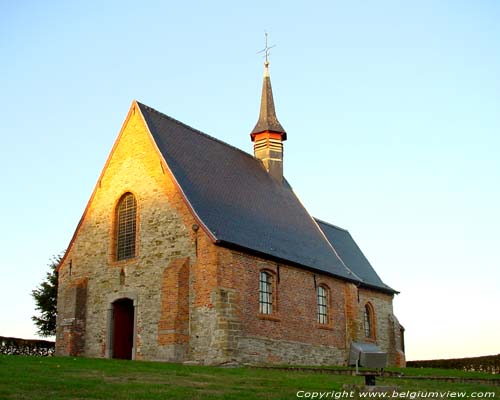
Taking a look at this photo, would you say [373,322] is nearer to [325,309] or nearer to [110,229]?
[325,309]

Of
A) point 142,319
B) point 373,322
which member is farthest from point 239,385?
point 373,322

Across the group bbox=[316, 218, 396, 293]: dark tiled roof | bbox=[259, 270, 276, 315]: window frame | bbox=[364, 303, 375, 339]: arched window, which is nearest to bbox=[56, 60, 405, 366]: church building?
bbox=[259, 270, 276, 315]: window frame

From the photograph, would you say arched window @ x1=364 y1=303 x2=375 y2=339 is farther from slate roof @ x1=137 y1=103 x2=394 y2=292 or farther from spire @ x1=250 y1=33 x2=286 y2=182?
spire @ x1=250 y1=33 x2=286 y2=182

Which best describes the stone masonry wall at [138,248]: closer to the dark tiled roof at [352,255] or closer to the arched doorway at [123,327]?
the arched doorway at [123,327]

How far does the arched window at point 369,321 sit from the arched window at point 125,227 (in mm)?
12992

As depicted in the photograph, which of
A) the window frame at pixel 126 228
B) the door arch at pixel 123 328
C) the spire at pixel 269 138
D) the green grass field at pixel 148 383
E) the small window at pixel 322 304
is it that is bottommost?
the green grass field at pixel 148 383

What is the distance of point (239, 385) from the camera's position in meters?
13.5

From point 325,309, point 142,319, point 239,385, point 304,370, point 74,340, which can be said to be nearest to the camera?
point 239,385

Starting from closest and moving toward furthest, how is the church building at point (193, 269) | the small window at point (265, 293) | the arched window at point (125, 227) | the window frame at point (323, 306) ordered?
the church building at point (193, 269) < the small window at point (265, 293) < the arched window at point (125, 227) < the window frame at point (323, 306)

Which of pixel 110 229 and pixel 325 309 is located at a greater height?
pixel 110 229

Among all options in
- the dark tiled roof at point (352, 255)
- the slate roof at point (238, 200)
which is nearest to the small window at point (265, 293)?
the slate roof at point (238, 200)

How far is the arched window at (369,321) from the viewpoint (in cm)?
3166

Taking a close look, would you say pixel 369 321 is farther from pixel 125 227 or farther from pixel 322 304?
pixel 125 227

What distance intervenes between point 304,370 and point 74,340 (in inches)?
377
